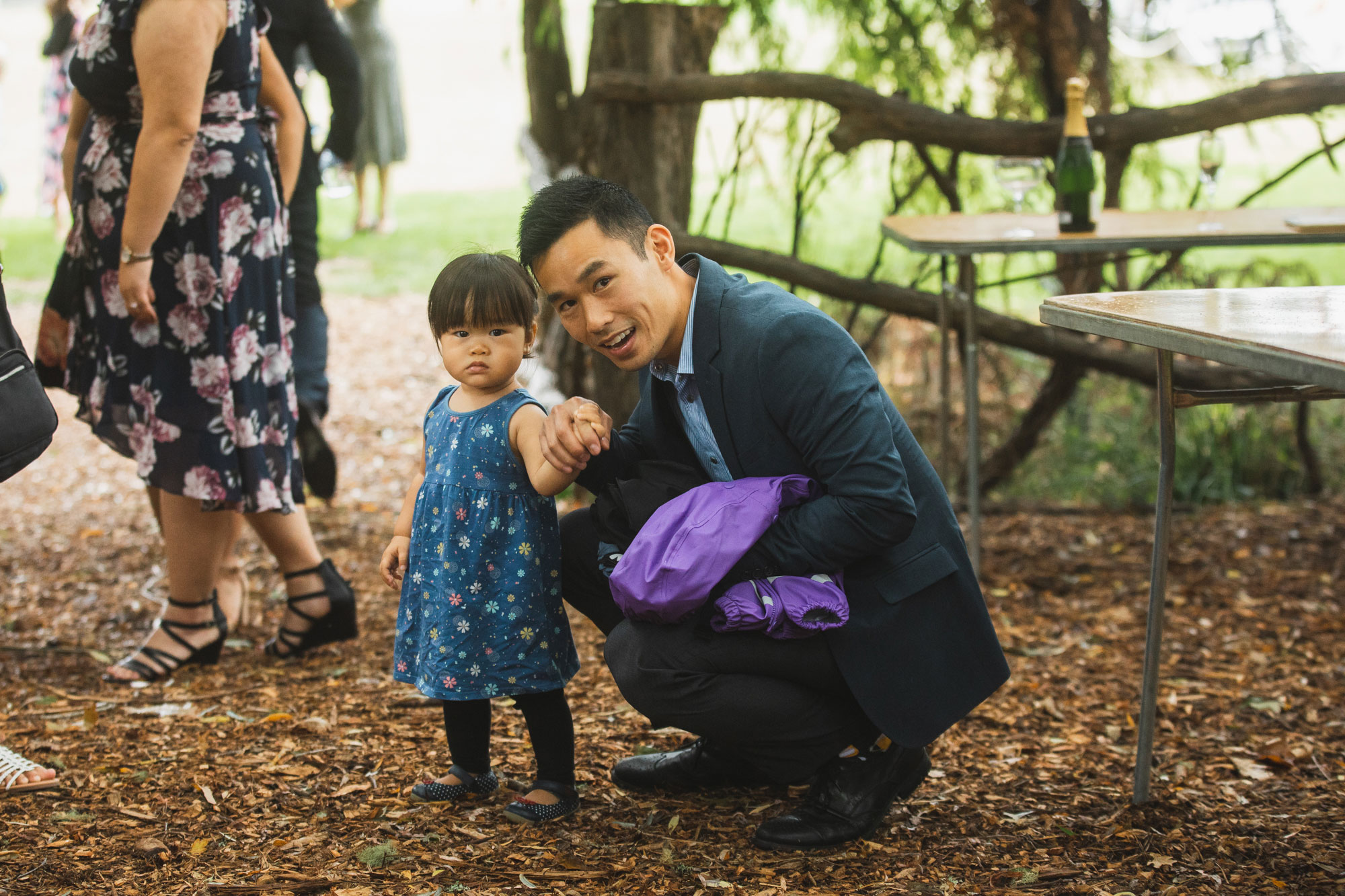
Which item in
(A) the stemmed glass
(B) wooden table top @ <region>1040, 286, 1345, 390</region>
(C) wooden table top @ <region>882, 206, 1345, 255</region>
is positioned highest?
(A) the stemmed glass

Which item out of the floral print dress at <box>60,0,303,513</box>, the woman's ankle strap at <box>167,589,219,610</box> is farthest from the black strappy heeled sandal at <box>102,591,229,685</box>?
the floral print dress at <box>60,0,303,513</box>

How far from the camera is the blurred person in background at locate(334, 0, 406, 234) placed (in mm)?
9453

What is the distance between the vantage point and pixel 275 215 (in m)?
2.92

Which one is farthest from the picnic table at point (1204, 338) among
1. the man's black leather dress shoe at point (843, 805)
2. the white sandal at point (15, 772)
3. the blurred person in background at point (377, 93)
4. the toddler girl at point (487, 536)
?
the blurred person in background at point (377, 93)

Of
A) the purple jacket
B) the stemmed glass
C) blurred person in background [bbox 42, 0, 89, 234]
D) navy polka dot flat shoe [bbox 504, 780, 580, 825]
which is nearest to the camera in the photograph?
the purple jacket

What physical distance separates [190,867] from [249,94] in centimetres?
173

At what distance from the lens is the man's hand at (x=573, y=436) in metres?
2.04

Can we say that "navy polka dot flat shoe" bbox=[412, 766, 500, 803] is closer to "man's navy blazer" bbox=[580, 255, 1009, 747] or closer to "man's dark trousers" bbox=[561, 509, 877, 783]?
"man's dark trousers" bbox=[561, 509, 877, 783]

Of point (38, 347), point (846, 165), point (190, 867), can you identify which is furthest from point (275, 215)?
point (846, 165)

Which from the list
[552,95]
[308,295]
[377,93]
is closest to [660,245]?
[308,295]

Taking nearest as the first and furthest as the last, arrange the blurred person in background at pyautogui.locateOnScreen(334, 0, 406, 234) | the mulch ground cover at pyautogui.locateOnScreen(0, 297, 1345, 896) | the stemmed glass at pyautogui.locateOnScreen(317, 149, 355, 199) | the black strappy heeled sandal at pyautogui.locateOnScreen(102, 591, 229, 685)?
1. the mulch ground cover at pyautogui.locateOnScreen(0, 297, 1345, 896)
2. the black strappy heeled sandal at pyautogui.locateOnScreen(102, 591, 229, 685)
3. the stemmed glass at pyautogui.locateOnScreen(317, 149, 355, 199)
4. the blurred person in background at pyautogui.locateOnScreen(334, 0, 406, 234)

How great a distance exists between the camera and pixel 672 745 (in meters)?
2.63

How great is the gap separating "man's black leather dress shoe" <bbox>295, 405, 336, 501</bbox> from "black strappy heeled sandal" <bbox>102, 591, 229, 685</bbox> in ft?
3.32

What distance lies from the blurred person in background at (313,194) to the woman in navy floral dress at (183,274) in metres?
0.88
